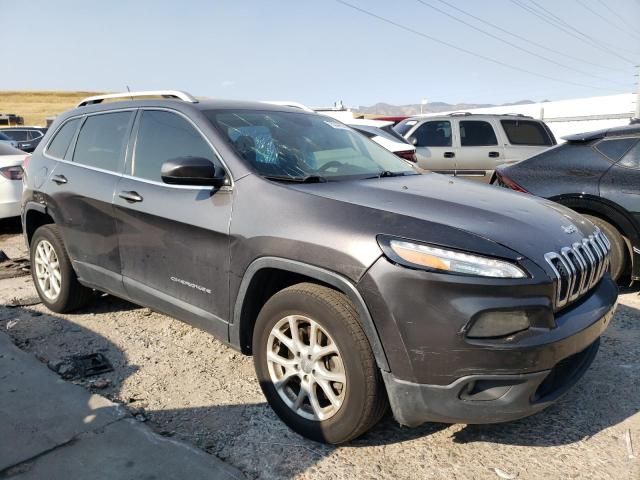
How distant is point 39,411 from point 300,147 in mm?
2157

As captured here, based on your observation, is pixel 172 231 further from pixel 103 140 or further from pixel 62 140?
pixel 62 140

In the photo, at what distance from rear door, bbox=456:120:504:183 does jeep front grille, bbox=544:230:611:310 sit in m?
7.38

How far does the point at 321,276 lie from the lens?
2.54m

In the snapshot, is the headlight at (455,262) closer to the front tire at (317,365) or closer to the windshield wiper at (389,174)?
the front tire at (317,365)

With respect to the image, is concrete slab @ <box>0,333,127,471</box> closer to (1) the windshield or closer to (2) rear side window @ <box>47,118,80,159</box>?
(1) the windshield

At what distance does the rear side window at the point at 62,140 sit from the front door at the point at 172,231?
3.43ft

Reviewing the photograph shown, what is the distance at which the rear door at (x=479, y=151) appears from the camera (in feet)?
33.3

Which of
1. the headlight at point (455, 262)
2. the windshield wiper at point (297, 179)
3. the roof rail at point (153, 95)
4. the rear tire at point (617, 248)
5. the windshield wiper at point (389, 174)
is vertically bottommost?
the rear tire at point (617, 248)

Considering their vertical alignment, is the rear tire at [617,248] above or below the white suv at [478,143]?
below

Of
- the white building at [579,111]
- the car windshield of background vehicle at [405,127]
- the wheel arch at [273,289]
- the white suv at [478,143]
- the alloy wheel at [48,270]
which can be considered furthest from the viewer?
the white building at [579,111]

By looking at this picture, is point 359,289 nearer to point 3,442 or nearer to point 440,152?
point 3,442

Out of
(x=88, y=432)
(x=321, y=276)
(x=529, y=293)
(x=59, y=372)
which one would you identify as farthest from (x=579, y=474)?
(x=59, y=372)

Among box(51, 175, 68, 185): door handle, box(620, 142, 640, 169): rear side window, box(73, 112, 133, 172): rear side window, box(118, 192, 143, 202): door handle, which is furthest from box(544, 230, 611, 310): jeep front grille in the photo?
box(51, 175, 68, 185): door handle

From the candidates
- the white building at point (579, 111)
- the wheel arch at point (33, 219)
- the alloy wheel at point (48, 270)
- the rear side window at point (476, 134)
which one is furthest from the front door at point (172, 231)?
the white building at point (579, 111)
